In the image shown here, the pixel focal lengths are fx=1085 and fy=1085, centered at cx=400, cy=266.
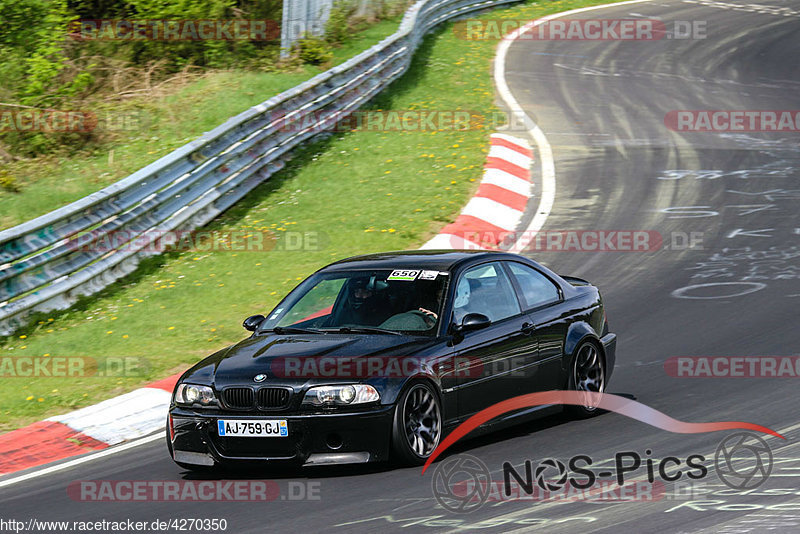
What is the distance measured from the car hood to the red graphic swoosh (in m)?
0.66

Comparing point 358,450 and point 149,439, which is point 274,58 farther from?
point 358,450

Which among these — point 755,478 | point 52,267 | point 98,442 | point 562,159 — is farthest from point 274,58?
point 755,478

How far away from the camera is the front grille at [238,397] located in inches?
271

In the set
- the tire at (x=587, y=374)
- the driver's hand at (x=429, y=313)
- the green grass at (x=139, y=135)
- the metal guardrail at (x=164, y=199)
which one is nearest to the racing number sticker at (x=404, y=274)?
the driver's hand at (x=429, y=313)

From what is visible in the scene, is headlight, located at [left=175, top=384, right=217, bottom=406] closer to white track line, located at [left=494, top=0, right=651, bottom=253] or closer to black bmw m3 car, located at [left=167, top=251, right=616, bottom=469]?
black bmw m3 car, located at [left=167, top=251, right=616, bottom=469]

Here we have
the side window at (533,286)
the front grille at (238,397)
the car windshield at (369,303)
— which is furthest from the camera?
the side window at (533,286)

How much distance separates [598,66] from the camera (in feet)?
78.9

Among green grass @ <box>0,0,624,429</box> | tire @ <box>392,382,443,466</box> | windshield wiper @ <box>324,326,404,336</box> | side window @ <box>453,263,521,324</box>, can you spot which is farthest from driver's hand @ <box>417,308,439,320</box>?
green grass @ <box>0,0,624,429</box>

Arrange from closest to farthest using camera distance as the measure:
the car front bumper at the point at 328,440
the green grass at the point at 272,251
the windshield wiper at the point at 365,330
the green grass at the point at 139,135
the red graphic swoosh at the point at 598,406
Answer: the car front bumper at the point at 328,440, the red graphic swoosh at the point at 598,406, the windshield wiper at the point at 365,330, the green grass at the point at 272,251, the green grass at the point at 139,135

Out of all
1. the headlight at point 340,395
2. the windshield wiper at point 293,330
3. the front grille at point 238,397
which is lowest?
the front grille at point 238,397

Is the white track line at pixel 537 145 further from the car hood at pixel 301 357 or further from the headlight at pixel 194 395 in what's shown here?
the headlight at pixel 194 395

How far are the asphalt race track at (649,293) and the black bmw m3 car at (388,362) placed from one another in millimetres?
268

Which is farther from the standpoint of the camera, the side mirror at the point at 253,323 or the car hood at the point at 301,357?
the side mirror at the point at 253,323

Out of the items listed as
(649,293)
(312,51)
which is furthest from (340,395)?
(312,51)
